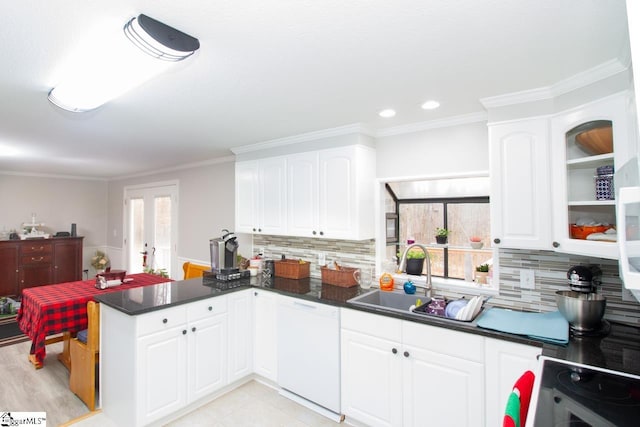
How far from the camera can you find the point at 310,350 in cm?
256

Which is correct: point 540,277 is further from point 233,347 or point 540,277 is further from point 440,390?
point 233,347

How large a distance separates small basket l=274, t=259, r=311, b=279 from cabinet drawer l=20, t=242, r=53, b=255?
468cm

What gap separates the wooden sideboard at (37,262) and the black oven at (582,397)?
273 inches

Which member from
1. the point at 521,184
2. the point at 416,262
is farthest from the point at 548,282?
the point at 416,262

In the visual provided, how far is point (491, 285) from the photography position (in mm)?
2441

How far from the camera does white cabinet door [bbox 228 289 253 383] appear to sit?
111 inches

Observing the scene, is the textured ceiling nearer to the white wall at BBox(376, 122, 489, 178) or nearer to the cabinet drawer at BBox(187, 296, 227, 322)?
the white wall at BBox(376, 122, 489, 178)

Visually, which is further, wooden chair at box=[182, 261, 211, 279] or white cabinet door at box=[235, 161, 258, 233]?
wooden chair at box=[182, 261, 211, 279]

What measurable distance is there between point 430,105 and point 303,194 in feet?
4.55

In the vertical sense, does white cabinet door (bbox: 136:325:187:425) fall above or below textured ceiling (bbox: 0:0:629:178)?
below

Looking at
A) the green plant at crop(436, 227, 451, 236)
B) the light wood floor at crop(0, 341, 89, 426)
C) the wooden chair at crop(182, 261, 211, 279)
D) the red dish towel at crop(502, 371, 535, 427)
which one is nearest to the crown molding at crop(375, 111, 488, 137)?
the green plant at crop(436, 227, 451, 236)

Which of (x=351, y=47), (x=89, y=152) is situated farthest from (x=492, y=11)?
(x=89, y=152)

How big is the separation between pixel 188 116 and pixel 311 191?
121 cm

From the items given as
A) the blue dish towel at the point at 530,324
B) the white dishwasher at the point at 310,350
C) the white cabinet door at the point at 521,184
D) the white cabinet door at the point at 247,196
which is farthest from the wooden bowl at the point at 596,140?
the white cabinet door at the point at 247,196
